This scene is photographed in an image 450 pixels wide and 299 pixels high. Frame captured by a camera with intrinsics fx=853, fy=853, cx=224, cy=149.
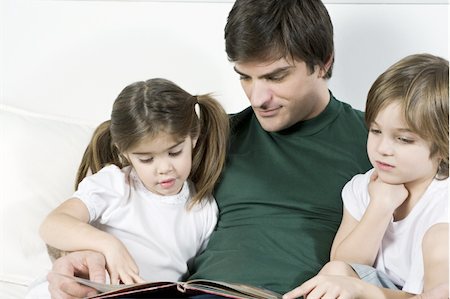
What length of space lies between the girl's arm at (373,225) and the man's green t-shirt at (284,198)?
0.13 metres

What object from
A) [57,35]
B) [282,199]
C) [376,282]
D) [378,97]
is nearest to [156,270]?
[282,199]

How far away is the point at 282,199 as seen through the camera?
5.99 feet

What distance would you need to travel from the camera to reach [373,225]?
5.27 feet

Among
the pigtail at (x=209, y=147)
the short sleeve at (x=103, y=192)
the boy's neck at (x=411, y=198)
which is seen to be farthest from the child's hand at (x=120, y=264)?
the boy's neck at (x=411, y=198)

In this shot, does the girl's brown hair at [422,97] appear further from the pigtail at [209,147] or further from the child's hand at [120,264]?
the child's hand at [120,264]

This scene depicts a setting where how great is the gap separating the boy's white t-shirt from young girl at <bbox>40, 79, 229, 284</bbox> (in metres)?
0.34

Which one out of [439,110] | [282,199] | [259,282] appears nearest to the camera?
[439,110]

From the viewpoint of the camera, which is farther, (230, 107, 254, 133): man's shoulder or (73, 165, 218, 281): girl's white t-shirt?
(230, 107, 254, 133): man's shoulder

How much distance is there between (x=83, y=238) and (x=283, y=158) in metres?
0.47

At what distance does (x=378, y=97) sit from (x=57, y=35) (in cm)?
126

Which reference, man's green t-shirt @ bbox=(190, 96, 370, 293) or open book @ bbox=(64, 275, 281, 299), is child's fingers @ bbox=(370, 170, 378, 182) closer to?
man's green t-shirt @ bbox=(190, 96, 370, 293)

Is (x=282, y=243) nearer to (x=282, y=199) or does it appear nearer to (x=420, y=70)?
(x=282, y=199)

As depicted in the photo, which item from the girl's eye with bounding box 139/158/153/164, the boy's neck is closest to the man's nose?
the girl's eye with bounding box 139/158/153/164

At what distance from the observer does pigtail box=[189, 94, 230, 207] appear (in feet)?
6.20
